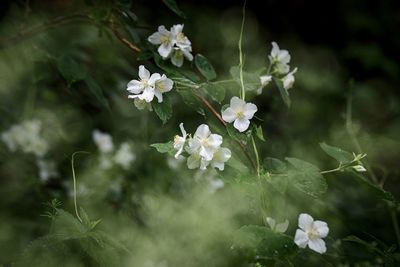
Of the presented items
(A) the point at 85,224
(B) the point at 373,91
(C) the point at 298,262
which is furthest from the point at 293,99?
(A) the point at 85,224

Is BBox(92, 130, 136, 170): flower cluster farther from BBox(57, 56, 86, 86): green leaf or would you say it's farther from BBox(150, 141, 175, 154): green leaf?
BBox(150, 141, 175, 154): green leaf

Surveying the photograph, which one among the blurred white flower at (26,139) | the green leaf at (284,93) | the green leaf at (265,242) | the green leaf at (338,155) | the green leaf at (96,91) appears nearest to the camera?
the green leaf at (265,242)

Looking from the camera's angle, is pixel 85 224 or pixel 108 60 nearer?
pixel 85 224

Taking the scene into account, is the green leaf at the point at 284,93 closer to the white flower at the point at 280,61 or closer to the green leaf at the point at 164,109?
the white flower at the point at 280,61

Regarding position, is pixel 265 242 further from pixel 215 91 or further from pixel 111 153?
pixel 111 153

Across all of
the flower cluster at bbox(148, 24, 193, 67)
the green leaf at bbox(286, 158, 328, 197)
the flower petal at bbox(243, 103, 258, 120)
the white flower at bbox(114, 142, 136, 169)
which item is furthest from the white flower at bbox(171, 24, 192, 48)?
the white flower at bbox(114, 142, 136, 169)

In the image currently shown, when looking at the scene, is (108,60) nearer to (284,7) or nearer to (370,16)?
(284,7)

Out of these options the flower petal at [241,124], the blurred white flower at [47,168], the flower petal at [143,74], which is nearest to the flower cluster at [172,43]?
the flower petal at [143,74]
